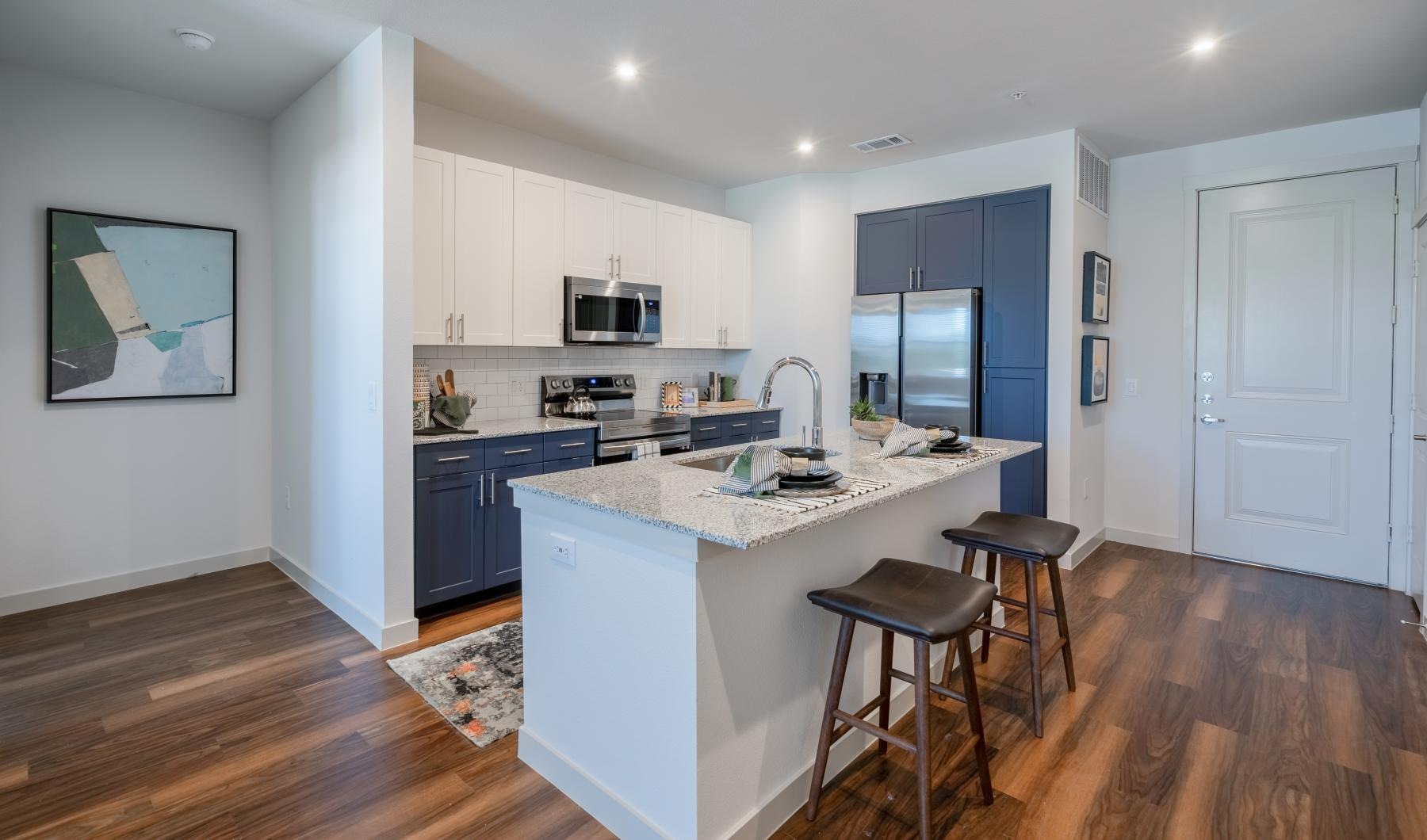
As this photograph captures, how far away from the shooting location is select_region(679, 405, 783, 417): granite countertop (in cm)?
473

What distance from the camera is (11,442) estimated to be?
3.31m

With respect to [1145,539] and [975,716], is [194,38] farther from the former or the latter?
[1145,539]

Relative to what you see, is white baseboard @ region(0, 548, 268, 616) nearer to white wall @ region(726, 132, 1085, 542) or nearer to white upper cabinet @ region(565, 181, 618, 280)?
white upper cabinet @ region(565, 181, 618, 280)

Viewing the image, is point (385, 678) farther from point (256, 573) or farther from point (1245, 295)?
point (1245, 295)

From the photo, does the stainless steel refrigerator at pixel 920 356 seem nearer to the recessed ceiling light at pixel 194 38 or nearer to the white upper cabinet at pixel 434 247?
the white upper cabinet at pixel 434 247

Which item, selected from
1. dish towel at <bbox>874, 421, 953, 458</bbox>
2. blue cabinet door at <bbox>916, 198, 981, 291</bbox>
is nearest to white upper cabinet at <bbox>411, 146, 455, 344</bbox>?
dish towel at <bbox>874, 421, 953, 458</bbox>

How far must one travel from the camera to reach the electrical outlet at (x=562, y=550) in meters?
1.96

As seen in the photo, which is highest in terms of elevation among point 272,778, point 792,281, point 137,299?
point 792,281

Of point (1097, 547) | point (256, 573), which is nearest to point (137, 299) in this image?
point (256, 573)

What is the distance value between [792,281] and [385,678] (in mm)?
3690

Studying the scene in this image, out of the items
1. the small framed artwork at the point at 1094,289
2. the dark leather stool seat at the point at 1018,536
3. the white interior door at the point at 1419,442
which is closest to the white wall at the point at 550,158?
the small framed artwork at the point at 1094,289

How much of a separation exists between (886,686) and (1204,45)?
119 inches

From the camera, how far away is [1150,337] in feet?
15.2

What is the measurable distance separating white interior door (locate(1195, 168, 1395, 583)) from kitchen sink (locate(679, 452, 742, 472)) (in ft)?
11.6
